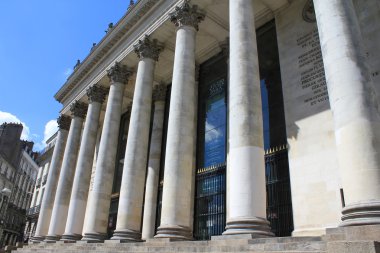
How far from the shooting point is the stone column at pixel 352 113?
834 centimetres

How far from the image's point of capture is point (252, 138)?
40.1 ft

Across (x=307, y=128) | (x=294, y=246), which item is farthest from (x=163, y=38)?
(x=294, y=246)

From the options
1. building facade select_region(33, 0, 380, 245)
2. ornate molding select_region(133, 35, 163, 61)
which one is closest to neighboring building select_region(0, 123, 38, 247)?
building facade select_region(33, 0, 380, 245)

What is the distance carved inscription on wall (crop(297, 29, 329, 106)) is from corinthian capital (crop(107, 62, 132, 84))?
12.2 meters

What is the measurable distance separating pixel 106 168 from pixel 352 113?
52.2 ft

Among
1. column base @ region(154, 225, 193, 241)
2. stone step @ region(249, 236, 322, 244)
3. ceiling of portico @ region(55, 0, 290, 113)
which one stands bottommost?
stone step @ region(249, 236, 322, 244)

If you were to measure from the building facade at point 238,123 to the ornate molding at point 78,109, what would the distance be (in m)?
2.38

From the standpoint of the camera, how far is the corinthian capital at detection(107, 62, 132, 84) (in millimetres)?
23969

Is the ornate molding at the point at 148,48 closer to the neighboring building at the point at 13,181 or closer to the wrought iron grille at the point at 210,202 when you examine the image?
the wrought iron grille at the point at 210,202

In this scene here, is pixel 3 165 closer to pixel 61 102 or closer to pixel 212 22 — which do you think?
pixel 61 102

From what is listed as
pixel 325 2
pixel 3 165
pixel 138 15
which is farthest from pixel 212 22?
pixel 3 165

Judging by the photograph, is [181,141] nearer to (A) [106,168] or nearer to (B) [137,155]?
(B) [137,155]

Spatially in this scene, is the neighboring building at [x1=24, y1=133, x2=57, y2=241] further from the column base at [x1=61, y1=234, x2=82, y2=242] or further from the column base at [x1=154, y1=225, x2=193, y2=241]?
the column base at [x1=154, y1=225, x2=193, y2=241]

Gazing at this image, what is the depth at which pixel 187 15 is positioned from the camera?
1808cm
